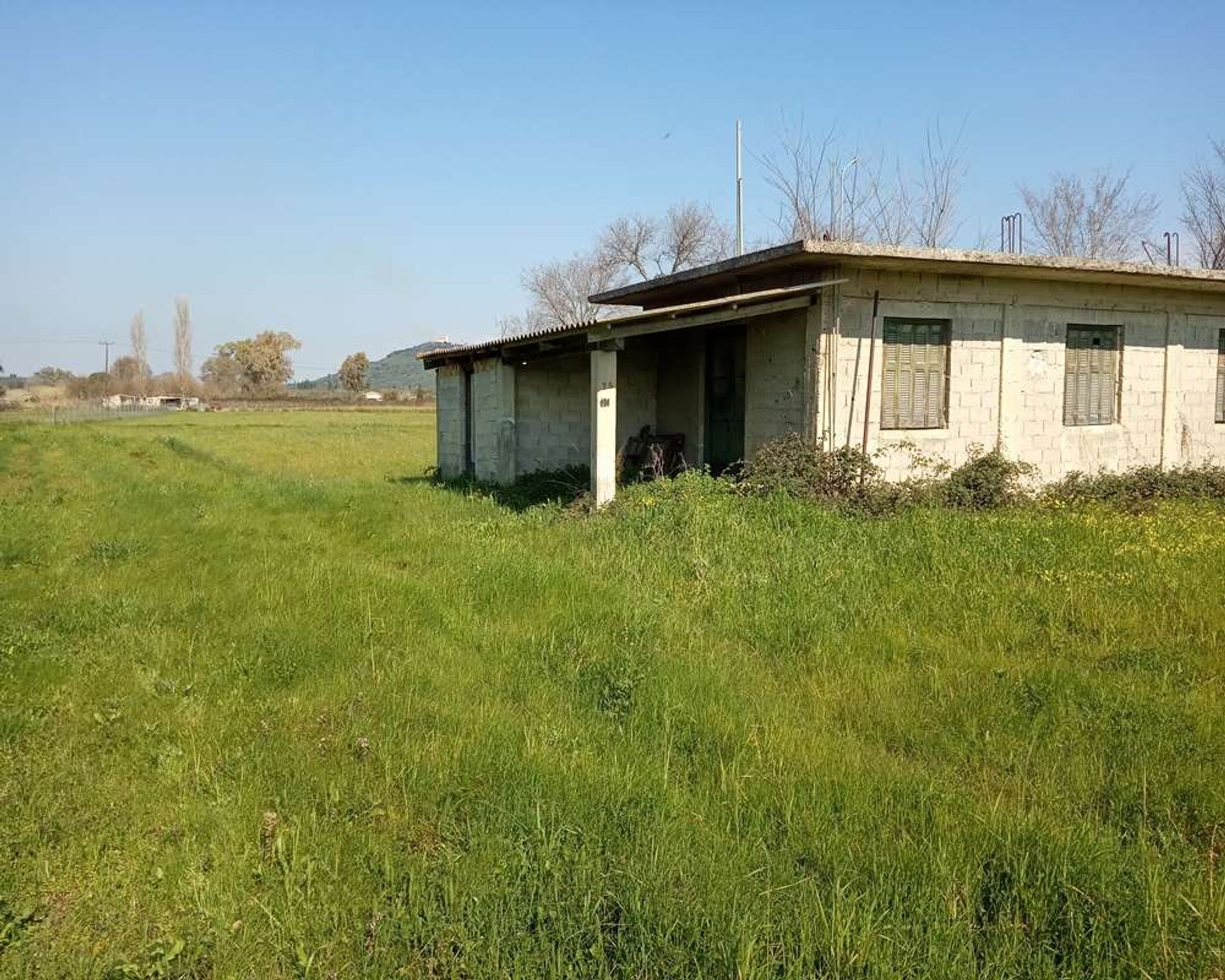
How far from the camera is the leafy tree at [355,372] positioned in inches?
4712

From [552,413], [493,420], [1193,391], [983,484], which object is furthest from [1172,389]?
[493,420]

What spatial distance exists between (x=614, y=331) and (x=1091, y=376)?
7.29 m

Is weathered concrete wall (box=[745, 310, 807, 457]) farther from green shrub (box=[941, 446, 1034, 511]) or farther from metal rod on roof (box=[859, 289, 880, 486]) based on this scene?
green shrub (box=[941, 446, 1034, 511])

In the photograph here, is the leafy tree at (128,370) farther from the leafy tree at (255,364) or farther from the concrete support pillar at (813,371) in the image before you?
the concrete support pillar at (813,371)

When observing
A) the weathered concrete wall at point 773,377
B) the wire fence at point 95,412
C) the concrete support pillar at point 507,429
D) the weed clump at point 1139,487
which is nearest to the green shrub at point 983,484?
the weed clump at point 1139,487

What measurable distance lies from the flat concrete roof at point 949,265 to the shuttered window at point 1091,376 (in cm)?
80

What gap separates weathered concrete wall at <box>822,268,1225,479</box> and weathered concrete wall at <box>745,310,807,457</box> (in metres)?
0.57

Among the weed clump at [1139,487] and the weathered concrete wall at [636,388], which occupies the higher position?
the weathered concrete wall at [636,388]

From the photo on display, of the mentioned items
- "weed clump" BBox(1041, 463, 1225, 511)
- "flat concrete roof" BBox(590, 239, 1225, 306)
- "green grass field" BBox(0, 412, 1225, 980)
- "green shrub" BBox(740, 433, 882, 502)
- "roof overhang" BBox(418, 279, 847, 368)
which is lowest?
"green grass field" BBox(0, 412, 1225, 980)

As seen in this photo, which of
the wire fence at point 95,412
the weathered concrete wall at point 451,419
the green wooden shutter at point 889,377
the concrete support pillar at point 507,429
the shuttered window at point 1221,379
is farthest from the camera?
the wire fence at point 95,412

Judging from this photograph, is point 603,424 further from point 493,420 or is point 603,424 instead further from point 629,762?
point 629,762

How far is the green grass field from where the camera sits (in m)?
3.10

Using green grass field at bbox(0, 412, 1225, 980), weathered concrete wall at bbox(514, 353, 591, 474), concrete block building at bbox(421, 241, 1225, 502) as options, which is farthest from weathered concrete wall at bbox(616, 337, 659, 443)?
green grass field at bbox(0, 412, 1225, 980)

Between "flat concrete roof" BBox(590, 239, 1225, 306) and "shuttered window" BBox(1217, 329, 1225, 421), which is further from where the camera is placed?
"shuttered window" BBox(1217, 329, 1225, 421)
